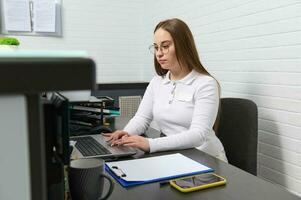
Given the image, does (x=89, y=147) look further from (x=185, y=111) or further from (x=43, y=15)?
(x=43, y=15)

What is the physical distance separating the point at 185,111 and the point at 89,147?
2.04 ft

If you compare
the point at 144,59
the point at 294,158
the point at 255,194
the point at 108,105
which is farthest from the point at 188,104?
the point at 144,59

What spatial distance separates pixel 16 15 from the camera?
10.4ft

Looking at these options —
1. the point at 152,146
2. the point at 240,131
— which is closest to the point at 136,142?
the point at 152,146

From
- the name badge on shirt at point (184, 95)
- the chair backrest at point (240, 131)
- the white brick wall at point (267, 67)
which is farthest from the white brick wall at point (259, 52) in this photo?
the name badge on shirt at point (184, 95)

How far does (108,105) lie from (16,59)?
168 cm

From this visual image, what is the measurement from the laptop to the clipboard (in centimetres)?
9

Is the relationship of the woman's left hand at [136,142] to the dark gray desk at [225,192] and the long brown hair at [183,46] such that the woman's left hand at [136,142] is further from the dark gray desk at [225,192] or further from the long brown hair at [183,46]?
the long brown hair at [183,46]

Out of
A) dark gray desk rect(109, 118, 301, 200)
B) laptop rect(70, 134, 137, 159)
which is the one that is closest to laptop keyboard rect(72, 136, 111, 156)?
laptop rect(70, 134, 137, 159)

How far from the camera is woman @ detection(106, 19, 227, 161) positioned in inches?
65.1

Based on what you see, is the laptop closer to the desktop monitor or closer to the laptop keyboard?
the laptop keyboard

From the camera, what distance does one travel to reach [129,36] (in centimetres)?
365

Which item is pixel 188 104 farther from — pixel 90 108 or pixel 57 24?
pixel 57 24

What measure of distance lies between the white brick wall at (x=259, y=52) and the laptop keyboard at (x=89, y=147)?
3.65ft
